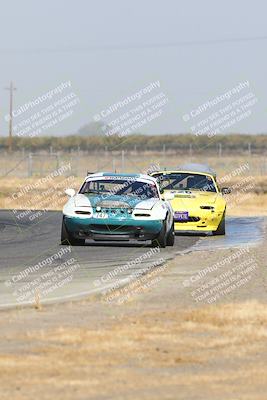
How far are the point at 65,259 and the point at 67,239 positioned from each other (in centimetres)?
261

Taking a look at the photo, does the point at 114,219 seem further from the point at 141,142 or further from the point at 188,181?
the point at 141,142

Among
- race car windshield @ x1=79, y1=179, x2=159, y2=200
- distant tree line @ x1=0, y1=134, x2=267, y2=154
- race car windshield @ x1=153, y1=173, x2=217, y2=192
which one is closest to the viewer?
race car windshield @ x1=79, y1=179, x2=159, y2=200

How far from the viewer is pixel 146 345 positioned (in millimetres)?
10320

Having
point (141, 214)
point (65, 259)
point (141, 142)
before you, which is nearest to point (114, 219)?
point (141, 214)

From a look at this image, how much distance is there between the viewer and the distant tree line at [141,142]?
12656 cm

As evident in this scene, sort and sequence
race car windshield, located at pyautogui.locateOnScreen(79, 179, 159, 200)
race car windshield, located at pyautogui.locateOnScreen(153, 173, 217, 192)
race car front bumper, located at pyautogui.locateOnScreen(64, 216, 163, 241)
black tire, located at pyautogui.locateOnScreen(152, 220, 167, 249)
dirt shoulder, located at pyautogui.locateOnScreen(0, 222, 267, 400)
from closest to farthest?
dirt shoulder, located at pyautogui.locateOnScreen(0, 222, 267, 400)
race car front bumper, located at pyautogui.locateOnScreen(64, 216, 163, 241)
black tire, located at pyautogui.locateOnScreen(152, 220, 167, 249)
race car windshield, located at pyautogui.locateOnScreen(79, 179, 159, 200)
race car windshield, located at pyautogui.locateOnScreen(153, 173, 217, 192)

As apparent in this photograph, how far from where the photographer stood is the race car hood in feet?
71.2

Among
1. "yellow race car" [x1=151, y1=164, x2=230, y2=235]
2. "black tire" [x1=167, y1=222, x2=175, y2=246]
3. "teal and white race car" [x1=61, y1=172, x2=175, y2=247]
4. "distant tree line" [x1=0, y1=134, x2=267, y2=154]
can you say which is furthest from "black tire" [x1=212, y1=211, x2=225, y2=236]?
"distant tree line" [x1=0, y1=134, x2=267, y2=154]

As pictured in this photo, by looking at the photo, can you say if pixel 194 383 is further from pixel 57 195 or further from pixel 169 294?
pixel 57 195

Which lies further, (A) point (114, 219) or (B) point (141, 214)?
(B) point (141, 214)

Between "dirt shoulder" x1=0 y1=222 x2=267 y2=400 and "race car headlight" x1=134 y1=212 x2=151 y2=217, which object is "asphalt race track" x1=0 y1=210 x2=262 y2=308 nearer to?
"race car headlight" x1=134 y1=212 x2=151 y2=217

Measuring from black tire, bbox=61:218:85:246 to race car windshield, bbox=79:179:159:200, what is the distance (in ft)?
3.86

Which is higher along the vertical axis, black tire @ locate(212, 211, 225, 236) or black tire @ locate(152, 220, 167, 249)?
black tire @ locate(152, 220, 167, 249)

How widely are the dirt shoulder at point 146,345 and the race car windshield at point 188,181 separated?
11.6 meters
